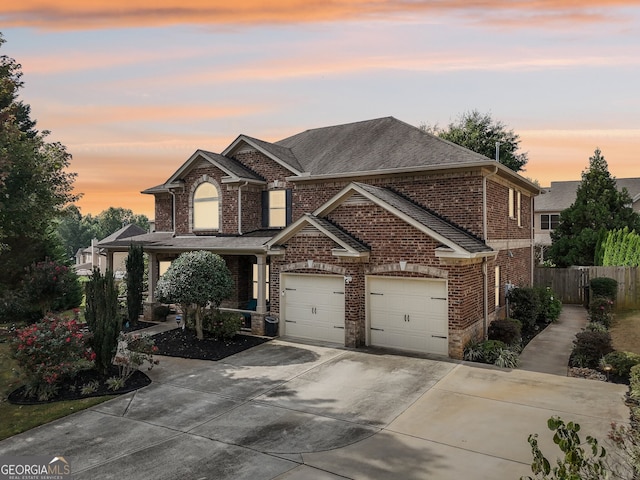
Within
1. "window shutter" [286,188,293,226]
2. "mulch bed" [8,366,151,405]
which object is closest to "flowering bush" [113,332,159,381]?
"mulch bed" [8,366,151,405]

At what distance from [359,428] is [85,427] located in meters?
5.60

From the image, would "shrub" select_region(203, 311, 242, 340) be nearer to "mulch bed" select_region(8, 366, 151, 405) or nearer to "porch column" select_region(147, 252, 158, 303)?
"mulch bed" select_region(8, 366, 151, 405)

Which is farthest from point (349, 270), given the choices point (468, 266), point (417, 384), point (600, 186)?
point (600, 186)

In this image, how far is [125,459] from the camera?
7629mm

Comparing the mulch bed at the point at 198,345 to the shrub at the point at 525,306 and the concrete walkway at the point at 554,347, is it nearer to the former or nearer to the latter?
the concrete walkway at the point at 554,347

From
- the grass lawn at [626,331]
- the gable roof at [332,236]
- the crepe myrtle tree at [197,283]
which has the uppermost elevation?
the gable roof at [332,236]

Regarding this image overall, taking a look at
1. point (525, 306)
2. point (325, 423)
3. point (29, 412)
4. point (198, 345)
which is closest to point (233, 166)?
point (198, 345)

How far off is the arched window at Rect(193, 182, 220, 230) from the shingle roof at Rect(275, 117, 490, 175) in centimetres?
455

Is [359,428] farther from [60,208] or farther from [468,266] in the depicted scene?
[60,208]

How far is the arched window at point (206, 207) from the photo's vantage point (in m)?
21.5

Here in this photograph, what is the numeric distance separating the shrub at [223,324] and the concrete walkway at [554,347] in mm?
9550

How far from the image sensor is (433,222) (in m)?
14.8

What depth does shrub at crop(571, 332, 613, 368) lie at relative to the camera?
1282 cm

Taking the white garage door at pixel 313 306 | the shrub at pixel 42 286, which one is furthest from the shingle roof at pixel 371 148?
the shrub at pixel 42 286
